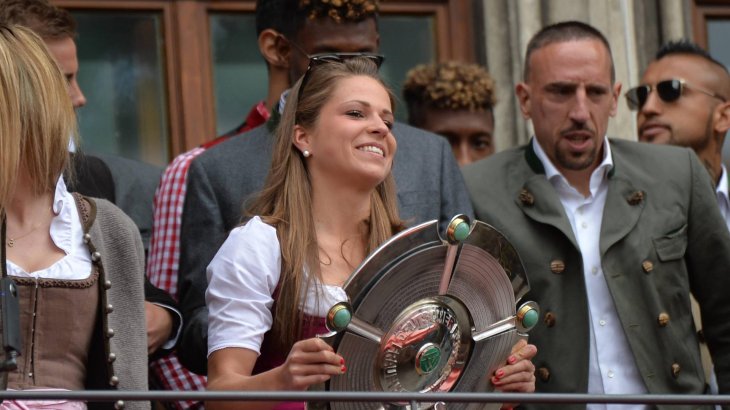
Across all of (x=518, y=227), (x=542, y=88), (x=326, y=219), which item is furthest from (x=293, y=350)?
(x=542, y=88)

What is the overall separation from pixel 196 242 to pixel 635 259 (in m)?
1.42

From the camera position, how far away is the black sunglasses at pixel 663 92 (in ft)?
21.6

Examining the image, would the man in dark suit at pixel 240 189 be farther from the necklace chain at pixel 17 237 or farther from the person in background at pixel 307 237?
the necklace chain at pixel 17 237

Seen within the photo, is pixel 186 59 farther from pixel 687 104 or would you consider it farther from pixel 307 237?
pixel 307 237

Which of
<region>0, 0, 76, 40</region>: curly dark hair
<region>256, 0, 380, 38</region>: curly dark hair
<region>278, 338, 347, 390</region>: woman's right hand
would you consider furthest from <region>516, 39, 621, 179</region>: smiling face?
<region>278, 338, 347, 390</region>: woman's right hand

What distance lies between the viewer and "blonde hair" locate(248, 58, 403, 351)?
4.27 m

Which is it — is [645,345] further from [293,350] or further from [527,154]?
[293,350]

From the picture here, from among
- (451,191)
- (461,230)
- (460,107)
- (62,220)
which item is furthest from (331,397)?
(460,107)

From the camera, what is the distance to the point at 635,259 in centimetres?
531

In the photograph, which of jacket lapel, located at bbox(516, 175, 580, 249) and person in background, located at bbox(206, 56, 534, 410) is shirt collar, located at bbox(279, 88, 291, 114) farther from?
jacket lapel, located at bbox(516, 175, 580, 249)

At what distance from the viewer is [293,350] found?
3.94 m

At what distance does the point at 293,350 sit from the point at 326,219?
642mm

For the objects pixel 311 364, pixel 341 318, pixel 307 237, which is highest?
pixel 307 237

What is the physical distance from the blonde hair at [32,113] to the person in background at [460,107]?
108 inches
